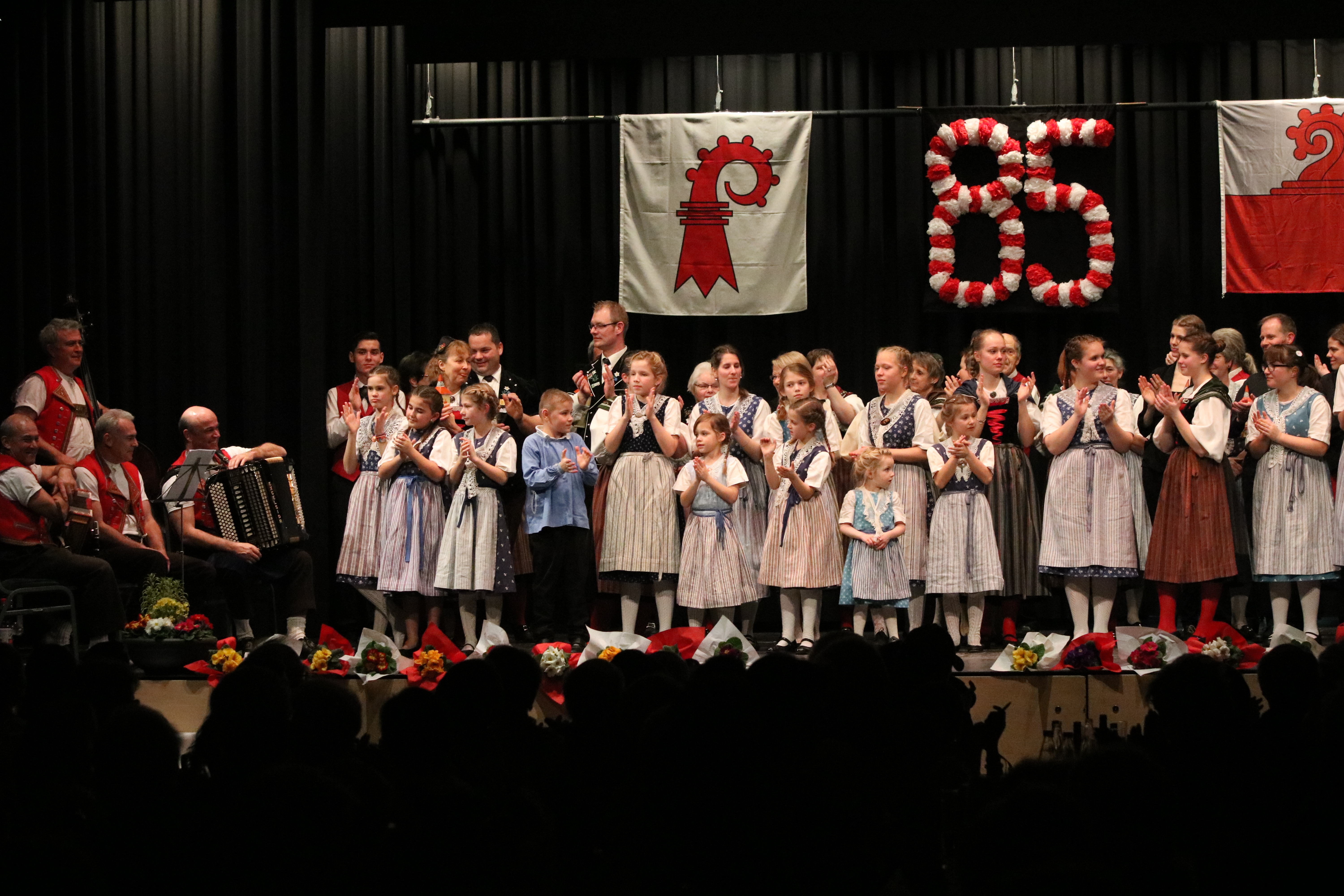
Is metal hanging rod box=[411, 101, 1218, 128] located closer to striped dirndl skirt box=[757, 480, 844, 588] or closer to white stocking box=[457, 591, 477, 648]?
striped dirndl skirt box=[757, 480, 844, 588]

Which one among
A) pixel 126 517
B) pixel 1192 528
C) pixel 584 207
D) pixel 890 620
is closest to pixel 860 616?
pixel 890 620

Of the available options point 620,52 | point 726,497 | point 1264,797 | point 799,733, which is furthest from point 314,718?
point 620,52

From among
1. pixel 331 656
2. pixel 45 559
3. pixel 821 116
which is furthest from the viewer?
pixel 821 116

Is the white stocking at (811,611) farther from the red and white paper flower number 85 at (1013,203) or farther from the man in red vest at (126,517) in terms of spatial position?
the man in red vest at (126,517)

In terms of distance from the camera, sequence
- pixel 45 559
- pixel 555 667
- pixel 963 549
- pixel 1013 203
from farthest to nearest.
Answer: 1. pixel 1013 203
2. pixel 963 549
3. pixel 45 559
4. pixel 555 667

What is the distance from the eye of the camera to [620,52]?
22.8ft

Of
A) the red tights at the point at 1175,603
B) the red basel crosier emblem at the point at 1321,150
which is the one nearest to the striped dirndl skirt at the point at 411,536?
the red tights at the point at 1175,603

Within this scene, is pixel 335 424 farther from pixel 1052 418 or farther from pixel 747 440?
pixel 1052 418

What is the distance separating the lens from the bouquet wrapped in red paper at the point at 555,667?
5.26 meters

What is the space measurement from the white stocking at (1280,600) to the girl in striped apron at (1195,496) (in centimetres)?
21

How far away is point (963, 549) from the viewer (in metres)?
6.40

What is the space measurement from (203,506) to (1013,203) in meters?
4.77

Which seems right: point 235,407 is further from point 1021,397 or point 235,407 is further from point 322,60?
point 1021,397

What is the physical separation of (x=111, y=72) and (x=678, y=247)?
10.5 ft
